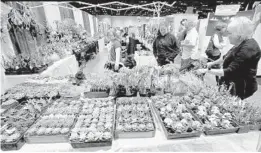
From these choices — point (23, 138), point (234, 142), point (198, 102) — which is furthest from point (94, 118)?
A: point (234, 142)

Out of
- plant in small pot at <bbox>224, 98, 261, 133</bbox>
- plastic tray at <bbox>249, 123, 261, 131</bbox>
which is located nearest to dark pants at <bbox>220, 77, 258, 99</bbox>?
plant in small pot at <bbox>224, 98, 261, 133</bbox>

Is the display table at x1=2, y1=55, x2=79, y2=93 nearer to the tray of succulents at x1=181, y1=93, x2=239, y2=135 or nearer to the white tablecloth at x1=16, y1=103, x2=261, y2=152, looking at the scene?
the white tablecloth at x1=16, y1=103, x2=261, y2=152

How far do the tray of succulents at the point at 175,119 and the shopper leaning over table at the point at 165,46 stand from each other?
184cm

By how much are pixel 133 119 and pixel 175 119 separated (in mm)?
351

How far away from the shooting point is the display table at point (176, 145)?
1.08 m

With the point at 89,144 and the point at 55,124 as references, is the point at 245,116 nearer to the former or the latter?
the point at 89,144

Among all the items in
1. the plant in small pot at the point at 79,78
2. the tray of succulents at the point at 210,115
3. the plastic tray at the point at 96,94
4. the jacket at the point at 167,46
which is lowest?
the tray of succulents at the point at 210,115

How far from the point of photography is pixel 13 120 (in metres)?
1.26

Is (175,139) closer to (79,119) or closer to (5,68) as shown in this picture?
(79,119)

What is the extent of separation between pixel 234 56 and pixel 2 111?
249 cm

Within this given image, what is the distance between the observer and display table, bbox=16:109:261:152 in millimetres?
1075

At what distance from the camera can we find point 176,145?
1.13 m

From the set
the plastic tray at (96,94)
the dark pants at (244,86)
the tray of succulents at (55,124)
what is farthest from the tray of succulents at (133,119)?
the dark pants at (244,86)

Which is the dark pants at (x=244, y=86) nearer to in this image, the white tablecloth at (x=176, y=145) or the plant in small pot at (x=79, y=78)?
the white tablecloth at (x=176, y=145)
